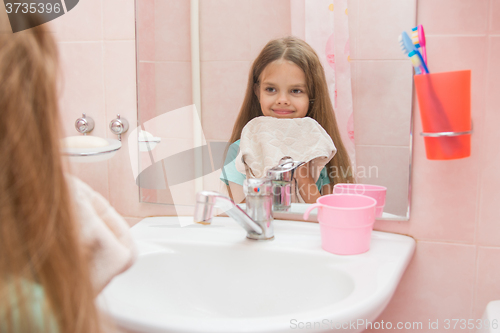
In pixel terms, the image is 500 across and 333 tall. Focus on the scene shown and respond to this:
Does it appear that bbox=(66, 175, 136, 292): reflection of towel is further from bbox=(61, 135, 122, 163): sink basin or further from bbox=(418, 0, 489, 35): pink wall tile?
bbox=(418, 0, 489, 35): pink wall tile

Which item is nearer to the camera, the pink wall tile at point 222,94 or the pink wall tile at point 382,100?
the pink wall tile at point 382,100

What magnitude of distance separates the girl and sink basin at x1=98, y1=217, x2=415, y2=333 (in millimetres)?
457

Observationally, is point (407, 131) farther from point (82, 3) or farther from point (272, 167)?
point (82, 3)

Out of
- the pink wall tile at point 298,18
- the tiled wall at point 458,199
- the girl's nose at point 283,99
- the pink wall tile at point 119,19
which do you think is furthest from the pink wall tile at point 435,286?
the pink wall tile at point 119,19

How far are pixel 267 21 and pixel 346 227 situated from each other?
1.65 ft

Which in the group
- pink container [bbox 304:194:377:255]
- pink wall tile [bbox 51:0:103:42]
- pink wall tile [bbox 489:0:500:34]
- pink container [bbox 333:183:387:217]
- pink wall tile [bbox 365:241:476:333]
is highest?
pink wall tile [bbox 51:0:103:42]

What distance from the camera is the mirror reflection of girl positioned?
3.11 feet

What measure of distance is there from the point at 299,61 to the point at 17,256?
0.78 meters

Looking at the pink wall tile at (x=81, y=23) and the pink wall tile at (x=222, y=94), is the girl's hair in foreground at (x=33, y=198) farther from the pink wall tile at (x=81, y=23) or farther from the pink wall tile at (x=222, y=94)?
the pink wall tile at (x=81, y=23)

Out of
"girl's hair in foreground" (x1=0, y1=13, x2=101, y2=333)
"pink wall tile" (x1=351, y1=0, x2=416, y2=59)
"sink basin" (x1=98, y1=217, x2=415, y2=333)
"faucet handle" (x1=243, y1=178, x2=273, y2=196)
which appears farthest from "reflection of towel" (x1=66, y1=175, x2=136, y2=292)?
"pink wall tile" (x1=351, y1=0, x2=416, y2=59)

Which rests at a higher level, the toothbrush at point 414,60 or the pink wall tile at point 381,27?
the pink wall tile at point 381,27

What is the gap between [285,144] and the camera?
98cm

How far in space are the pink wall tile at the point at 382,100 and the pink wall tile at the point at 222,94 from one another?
0.27m

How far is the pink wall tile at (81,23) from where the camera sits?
3.54 ft
